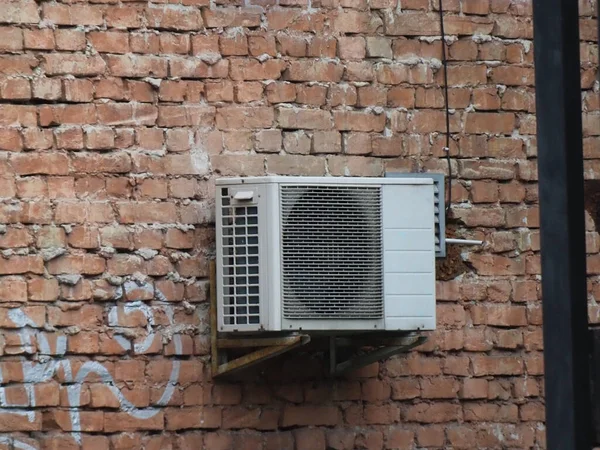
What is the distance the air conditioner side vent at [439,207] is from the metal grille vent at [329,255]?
1.49 feet

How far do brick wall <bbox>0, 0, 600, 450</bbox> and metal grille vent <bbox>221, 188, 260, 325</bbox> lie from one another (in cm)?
22

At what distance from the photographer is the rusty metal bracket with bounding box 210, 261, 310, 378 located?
3926 millimetres

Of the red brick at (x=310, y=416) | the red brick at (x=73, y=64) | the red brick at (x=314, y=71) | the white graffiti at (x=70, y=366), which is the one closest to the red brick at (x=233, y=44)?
the red brick at (x=314, y=71)

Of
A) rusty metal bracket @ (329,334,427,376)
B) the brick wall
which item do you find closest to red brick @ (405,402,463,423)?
the brick wall

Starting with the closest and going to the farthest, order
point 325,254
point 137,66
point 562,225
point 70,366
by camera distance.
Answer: point 562,225
point 325,254
point 70,366
point 137,66

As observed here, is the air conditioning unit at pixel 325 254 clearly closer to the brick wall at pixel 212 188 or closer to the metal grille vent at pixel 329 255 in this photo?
the metal grille vent at pixel 329 255

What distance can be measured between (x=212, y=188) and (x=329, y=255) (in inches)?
22.1

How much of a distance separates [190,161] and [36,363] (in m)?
0.88

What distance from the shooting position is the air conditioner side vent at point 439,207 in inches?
173

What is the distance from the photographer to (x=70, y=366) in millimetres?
4059

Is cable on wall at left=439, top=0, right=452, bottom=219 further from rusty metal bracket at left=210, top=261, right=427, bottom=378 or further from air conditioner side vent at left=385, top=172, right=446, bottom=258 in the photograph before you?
rusty metal bracket at left=210, top=261, right=427, bottom=378

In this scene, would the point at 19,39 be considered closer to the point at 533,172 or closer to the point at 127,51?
the point at 127,51

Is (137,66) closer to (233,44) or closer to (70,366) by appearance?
(233,44)

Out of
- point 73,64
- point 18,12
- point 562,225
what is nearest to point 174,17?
point 73,64
